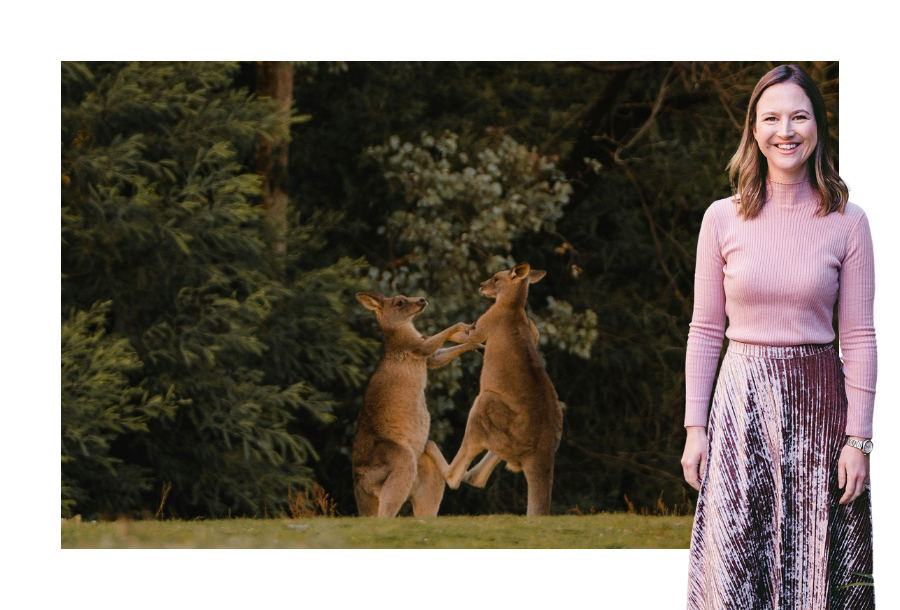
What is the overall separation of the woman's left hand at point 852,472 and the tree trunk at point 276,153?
411cm

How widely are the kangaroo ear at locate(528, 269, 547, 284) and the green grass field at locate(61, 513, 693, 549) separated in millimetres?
1565

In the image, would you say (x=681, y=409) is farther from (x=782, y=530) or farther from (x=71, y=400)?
(x=71, y=400)

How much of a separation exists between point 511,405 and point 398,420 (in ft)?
2.45

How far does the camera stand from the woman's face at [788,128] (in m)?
2.64

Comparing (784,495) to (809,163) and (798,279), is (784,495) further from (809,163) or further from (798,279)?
(809,163)

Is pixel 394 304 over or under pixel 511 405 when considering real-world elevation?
over

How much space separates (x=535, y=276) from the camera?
6016mm

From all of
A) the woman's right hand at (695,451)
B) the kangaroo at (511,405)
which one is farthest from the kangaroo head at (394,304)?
the woman's right hand at (695,451)

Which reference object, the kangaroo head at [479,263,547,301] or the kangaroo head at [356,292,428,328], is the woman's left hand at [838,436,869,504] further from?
the kangaroo head at [356,292,428,328]

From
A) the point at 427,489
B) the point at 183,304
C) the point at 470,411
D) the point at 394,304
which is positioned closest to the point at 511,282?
the point at 394,304

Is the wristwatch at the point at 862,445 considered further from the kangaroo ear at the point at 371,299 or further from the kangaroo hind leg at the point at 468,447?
the kangaroo ear at the point at 371,299
